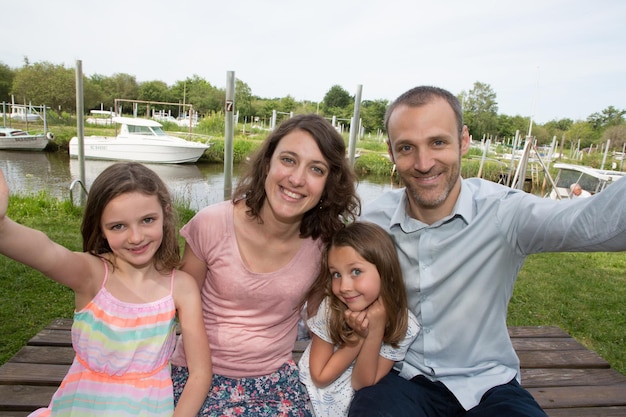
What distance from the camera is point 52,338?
2676 mm

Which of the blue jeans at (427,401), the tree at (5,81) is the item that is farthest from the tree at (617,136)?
the tree at (5,81)

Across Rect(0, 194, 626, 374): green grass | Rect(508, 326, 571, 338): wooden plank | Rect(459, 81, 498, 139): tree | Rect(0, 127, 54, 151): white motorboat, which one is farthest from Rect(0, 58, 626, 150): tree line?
Rect(508, 326, 571, 338): wooden plank

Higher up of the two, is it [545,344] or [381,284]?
[381,284]

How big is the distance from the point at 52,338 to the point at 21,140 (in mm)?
24090

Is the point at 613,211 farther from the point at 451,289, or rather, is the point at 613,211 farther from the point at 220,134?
the point at 220,134

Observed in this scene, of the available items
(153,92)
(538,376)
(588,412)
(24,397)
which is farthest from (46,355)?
(153,92)

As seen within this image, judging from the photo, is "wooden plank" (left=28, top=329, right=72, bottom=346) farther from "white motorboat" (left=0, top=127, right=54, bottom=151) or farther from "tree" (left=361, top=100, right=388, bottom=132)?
"tree" (left=361, top=100, right=388, bottom=132)

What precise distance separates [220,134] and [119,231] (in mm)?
27513

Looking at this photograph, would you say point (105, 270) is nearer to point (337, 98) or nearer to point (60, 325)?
point (60, 325)

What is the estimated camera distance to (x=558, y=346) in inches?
120

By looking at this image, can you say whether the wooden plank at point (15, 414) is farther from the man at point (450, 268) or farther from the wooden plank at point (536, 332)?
the wooden plank at point (536, 332)

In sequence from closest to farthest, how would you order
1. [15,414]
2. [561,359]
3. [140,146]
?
[15,414], [561,359], [140,146]

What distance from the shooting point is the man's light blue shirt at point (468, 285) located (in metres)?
1.93

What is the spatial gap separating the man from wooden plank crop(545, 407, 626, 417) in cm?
58
